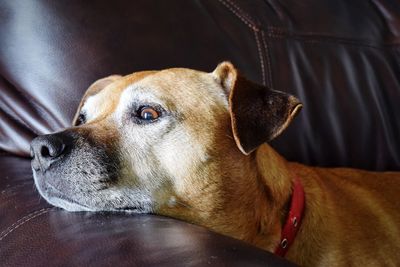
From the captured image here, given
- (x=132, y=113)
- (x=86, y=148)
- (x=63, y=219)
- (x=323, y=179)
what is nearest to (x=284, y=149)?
(x=323, y=179)

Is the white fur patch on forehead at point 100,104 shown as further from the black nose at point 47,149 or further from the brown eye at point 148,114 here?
the black nose at point 47,149

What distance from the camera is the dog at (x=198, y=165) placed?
1.23m

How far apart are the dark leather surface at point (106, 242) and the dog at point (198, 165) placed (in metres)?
0.09

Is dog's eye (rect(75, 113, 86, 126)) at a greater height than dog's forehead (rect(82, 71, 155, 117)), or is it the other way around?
dog's forehead (rect(82, 71, 155, 117))

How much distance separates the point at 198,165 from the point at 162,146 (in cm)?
9

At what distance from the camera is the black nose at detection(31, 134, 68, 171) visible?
3.91 ft

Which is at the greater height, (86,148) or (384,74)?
(86,148)

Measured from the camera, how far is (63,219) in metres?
1.10

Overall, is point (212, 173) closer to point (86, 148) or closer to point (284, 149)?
point (86, 148)

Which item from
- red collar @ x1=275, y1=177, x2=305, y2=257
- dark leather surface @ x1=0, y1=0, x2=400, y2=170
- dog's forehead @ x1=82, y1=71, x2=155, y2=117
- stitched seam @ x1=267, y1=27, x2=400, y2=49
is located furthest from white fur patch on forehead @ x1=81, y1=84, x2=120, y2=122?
stitched seam @ x1=267, y1=27, x2=400, y2=49

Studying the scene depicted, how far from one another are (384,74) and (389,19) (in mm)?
236

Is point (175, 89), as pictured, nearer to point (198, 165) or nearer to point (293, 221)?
point (198, 165)

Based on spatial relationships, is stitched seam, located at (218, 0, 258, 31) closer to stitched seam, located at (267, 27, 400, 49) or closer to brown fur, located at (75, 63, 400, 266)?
stitched seam, located at (267, 27, 400, 49)

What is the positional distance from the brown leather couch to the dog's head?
0.08 m
